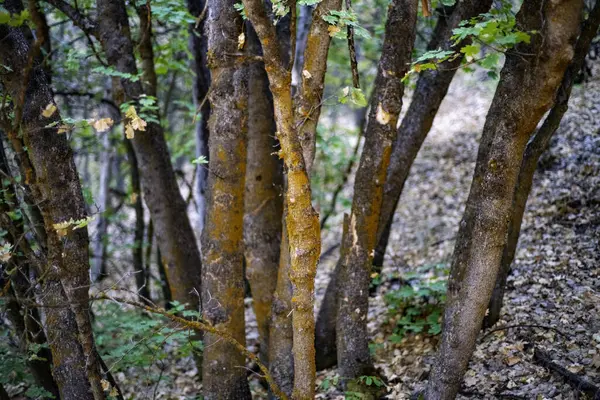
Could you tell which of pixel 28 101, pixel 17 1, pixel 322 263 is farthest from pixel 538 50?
pixel 322 263

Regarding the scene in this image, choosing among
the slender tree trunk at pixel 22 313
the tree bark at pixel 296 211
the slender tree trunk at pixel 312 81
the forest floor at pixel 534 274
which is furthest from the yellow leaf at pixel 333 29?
the forest floor at pixel 534 274

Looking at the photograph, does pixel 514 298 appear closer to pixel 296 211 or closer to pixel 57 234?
pixel 296 211

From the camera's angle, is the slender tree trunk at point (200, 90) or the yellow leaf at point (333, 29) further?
the slender tree trunk at point (200, 90)

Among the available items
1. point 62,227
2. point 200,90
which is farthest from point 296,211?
point 200,90

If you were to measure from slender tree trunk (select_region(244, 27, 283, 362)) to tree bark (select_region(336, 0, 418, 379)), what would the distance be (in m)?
1.12

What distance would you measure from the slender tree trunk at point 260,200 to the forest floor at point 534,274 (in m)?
1.28

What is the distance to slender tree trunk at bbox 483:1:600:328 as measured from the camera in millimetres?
4063

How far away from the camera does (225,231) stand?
4.68 metres

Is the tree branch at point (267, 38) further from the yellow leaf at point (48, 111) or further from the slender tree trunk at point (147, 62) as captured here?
the slender tree trunk at point (147, 62)

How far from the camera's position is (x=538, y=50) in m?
3.14

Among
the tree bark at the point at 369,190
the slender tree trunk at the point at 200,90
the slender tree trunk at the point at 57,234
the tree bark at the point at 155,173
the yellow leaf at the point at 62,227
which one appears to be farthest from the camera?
the slender tree trunk at the point at 200,90

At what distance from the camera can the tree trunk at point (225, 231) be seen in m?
4.52

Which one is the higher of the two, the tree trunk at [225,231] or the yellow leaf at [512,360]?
the tree trunk at [225,231]

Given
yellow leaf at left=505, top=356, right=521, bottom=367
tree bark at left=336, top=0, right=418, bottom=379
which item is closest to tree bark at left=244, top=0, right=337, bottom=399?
tree bark at left=336, top=0, right=418, bottom=379
